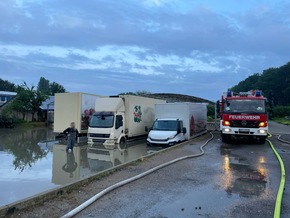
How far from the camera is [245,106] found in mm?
17125

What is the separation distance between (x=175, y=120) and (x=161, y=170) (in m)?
8.98

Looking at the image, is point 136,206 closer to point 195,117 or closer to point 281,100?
point 195,117

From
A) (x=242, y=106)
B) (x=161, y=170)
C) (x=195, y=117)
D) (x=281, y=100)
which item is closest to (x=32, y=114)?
(x=195, y=117)

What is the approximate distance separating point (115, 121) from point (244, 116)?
790 cm

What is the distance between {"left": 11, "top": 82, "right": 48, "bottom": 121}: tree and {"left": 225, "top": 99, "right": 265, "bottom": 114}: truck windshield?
120 ft

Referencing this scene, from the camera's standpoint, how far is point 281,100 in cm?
8994

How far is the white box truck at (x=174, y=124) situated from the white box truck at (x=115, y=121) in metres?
1.89

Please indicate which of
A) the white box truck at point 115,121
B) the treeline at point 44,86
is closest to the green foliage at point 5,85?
the treeline at point 44,86

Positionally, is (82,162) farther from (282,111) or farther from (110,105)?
(282,111)

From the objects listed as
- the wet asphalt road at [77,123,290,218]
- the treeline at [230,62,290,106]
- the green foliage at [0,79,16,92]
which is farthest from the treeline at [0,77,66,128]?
the green foliage at [0,79,16,92]

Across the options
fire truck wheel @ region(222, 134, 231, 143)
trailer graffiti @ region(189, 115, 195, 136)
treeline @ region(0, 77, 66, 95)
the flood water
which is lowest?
the flood water

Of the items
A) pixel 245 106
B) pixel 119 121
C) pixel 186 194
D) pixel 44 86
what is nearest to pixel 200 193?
pixel 186 194

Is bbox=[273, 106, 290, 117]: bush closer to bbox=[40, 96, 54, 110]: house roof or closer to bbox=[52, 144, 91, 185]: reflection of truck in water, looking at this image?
bbox=[40, 96, 54, 110]: house roof

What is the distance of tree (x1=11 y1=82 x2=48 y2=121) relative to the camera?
4531cm
